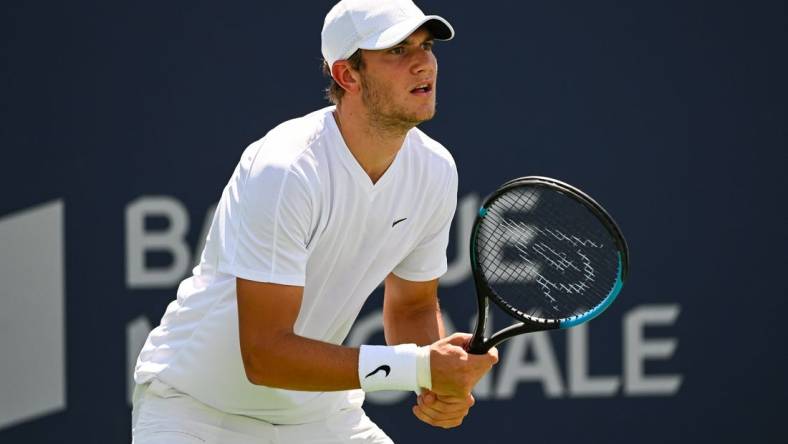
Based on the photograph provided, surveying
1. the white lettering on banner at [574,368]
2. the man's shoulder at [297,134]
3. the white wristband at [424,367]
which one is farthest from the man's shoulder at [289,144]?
the white lettering on banner at [574,368]

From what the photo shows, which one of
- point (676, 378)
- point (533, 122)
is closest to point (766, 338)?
point (676, 378)

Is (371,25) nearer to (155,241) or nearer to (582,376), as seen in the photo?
(155,241)

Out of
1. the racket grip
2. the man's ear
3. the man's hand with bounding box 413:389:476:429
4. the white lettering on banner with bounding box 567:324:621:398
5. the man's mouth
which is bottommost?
the white lettering on banner with bounding box 567:324:621:398

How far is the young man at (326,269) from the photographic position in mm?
2814

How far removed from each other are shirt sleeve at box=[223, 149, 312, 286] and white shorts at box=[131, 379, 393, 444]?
41 cm

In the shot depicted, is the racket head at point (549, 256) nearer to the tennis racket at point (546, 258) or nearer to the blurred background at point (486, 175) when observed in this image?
the tennis racket at point (546, 258)

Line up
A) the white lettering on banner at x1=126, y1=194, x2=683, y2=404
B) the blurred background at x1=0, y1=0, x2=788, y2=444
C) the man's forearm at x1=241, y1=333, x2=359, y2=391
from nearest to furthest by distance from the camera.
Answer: the man's forearm at x1=241, y1=333, x2=359, y2=391 → the blurred background at x1=0, y1=0, x2=788, y2=444 → the white lettering on banner at x1=126, y1=194, x2=683, y2=404

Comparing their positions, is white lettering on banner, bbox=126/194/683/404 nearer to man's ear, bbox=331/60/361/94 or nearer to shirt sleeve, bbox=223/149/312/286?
man's ear, bbox=331/60/361/94

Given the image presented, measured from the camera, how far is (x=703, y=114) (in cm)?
473

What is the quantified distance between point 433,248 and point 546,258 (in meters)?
0.44

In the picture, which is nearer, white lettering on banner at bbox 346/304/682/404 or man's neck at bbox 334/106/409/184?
man's neck at bbox 334/106/409/184

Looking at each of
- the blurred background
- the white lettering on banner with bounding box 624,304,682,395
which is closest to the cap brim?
the blurred background

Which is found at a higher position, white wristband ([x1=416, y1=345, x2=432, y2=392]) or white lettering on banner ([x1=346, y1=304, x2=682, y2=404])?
white wristband ([x1=416, y1=345, x2=432, y2=392])

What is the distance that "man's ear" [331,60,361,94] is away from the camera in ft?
9.82
